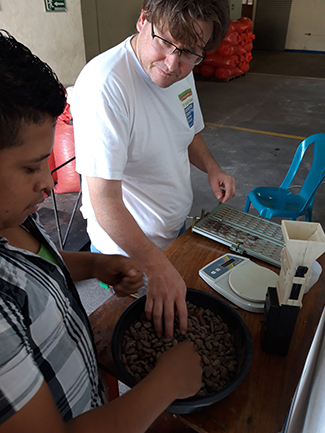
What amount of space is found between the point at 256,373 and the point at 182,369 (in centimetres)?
24

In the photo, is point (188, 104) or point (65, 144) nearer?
point (188, 104)

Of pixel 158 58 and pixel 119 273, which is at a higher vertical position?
pixel 158 58

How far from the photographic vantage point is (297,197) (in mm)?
2498

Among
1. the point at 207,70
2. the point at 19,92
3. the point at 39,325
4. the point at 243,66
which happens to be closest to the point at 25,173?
the point at 19,92

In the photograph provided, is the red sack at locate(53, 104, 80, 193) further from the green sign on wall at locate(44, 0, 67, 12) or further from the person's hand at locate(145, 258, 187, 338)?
the person's hand at locate(145, 258, 187, 338)

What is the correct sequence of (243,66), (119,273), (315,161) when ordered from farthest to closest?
(243,66), (315,161), (119,273)

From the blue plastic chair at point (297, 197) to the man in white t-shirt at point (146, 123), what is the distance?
1241 mm

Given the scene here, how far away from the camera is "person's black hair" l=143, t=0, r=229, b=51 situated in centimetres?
91

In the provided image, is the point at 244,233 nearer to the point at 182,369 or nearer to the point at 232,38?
the point at 182,369

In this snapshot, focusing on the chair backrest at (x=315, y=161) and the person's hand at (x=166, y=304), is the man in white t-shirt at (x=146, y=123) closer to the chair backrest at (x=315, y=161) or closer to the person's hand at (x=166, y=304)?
the person's hand at (x=166, y=304)

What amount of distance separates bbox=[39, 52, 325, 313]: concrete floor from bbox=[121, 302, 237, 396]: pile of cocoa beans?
1.40 m

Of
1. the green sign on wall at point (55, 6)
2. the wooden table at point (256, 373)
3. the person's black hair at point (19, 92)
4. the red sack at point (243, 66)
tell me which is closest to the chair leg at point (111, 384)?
the wooden table at point (256, 373)

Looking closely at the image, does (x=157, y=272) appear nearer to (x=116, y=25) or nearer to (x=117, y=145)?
(x=117, y=145)

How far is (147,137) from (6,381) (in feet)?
2.90
